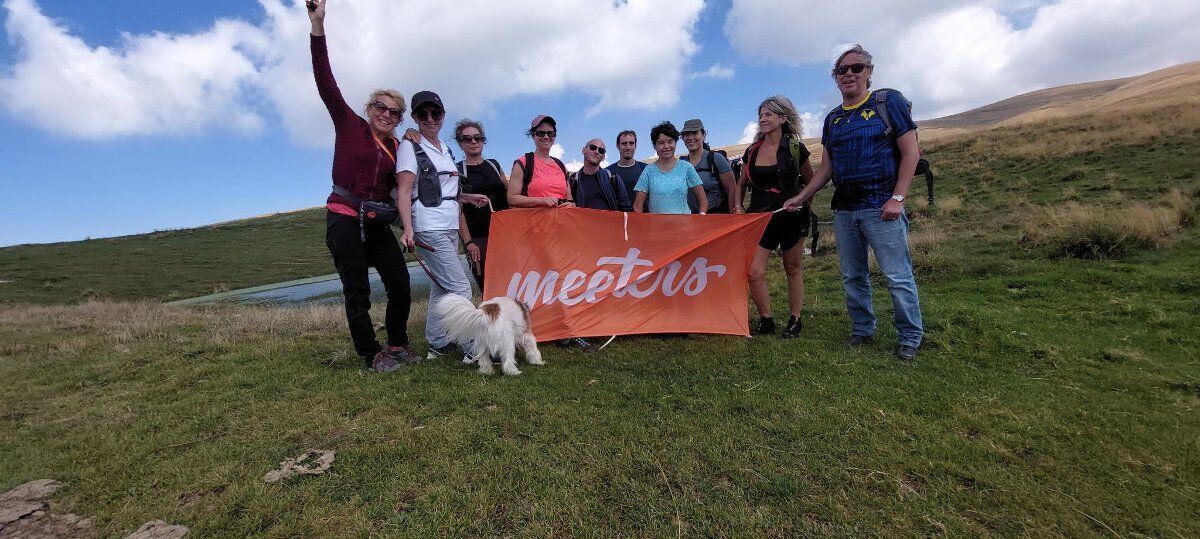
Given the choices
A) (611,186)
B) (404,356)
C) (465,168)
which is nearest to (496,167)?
(465,168)

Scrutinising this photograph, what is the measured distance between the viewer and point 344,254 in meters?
4.61

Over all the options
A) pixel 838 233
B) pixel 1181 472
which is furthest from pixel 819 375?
pixel 1181 472

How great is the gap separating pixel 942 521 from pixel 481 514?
2.28m

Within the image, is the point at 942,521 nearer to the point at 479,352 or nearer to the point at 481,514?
the point at 481,514

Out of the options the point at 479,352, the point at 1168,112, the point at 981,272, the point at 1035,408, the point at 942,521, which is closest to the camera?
the point at 942,521

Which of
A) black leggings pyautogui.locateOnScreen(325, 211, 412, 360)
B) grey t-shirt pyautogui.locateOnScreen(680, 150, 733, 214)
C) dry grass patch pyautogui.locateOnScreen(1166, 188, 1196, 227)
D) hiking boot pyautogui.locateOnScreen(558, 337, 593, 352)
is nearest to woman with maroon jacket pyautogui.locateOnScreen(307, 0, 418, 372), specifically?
black leggings pyautogui.locateOnScreen(325, 211, 412, 360)

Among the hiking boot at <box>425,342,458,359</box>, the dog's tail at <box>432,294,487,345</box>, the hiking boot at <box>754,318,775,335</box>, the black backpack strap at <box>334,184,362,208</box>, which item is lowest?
the hiking boot at <box>754,318,775,335</box>

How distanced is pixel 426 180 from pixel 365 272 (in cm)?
111

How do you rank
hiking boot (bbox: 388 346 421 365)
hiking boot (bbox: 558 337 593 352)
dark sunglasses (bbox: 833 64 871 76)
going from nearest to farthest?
dark sunglasses (bbox: 833 64 871 76) < hiking boot (bbox: 388 346 421 365) < hiking boot (bbox: 558 337 593 352)

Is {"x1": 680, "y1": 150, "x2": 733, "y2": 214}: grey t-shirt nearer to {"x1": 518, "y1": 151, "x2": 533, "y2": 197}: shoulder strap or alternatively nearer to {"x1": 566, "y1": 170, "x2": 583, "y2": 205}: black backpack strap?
{"x1": 566, "y1": 170, "x2": 583, "y2": 205}: black backpack strap

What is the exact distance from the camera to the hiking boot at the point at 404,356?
5.23 meters

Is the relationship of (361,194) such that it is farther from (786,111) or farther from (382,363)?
(786,111)

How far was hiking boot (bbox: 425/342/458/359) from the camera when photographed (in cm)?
552

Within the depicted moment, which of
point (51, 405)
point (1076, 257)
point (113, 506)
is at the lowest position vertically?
point (1076, 257)
